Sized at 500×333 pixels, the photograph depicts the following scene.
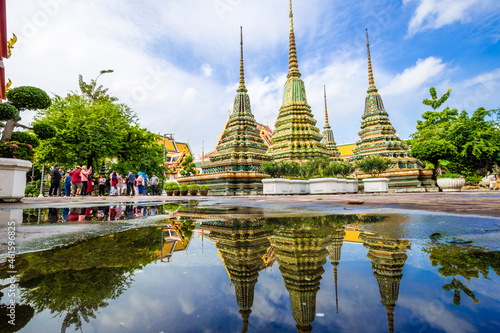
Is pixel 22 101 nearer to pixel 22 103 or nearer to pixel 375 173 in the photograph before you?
pixel 22 103

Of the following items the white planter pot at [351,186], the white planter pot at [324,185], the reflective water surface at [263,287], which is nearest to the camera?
the reflective water surface at [263,287]

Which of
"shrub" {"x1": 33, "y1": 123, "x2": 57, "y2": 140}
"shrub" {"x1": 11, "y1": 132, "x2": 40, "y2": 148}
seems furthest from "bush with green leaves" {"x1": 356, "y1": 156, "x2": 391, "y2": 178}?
"shrub" {"x1": 11, "y1": 132, "x2": 40, "y2": 148}

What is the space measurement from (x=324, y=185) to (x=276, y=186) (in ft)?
8.28

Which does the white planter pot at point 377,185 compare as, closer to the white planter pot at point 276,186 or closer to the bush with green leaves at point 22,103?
the white planter pot at point 276,186

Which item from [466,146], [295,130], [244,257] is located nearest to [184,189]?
[295,130]

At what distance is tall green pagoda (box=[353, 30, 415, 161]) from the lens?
1938cm

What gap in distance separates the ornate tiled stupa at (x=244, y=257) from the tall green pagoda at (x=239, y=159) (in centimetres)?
1369

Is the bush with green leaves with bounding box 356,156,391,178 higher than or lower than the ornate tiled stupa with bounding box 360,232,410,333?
higher

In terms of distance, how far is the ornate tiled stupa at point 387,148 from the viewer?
16516 millimetres

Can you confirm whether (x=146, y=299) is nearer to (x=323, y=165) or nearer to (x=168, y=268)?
(x=168, y=268)

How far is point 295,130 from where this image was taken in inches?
739

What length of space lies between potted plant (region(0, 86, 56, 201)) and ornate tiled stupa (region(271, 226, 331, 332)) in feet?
24.9

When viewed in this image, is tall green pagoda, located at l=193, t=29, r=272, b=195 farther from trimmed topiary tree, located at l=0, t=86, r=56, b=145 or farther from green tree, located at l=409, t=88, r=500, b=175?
green tree, located at l=409, t=88, r=500, b=175

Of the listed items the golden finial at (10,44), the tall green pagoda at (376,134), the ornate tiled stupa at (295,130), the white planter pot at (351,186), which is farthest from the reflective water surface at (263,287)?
the tall green pagoda at (376,134)
